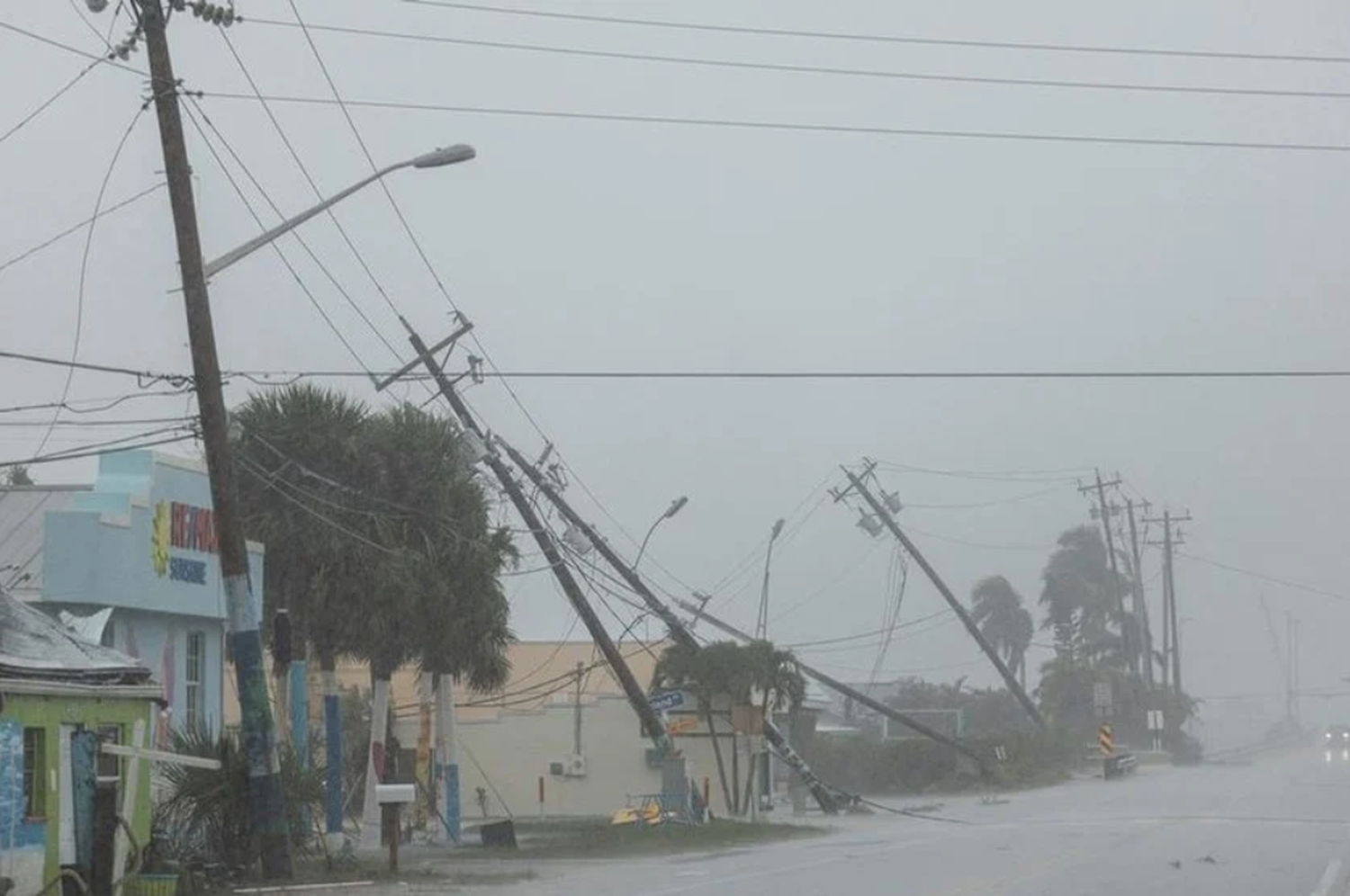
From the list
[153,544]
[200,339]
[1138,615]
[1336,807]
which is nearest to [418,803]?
[153,544]

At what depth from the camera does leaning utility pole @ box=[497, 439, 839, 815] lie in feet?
146

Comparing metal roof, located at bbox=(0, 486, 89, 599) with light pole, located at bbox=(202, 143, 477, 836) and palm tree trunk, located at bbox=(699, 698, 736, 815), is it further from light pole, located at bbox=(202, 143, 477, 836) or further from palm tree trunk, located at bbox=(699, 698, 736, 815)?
palm tree trunk, located at bbox=(699, 698, 736, 815)

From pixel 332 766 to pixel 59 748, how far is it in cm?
1003

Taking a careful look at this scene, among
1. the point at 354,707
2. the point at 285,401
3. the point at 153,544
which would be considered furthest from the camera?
the point at 354,707

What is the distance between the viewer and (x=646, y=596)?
4903cm

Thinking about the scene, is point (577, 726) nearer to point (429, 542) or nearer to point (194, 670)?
point (429, 542)

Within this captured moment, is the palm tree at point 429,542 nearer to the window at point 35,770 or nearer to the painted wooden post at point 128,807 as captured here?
the painted wooden post at point 128,807

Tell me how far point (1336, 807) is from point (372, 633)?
24.1 m

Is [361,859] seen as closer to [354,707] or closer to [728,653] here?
[728,653]

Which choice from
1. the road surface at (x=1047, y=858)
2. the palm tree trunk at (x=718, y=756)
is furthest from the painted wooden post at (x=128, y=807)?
the palm tree trunk at (x=718, y=756)

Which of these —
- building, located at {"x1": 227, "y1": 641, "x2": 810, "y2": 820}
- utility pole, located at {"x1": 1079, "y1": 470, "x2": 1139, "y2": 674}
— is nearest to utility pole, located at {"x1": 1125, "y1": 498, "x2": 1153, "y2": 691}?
utility pole, located at {"x1": 1079, "y1": 470, "x2": 1139, "y2": 674}

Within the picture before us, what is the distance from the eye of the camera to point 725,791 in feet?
179

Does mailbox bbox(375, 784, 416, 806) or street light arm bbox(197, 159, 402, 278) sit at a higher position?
street light arm bbox(197, 159, 402, 278)

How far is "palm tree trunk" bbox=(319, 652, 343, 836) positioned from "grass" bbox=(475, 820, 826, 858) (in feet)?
11.7
